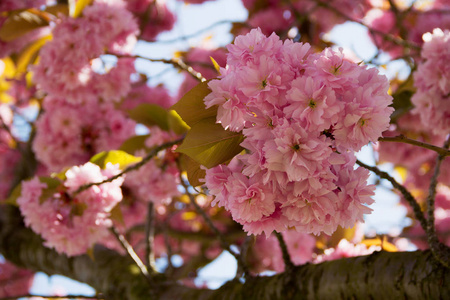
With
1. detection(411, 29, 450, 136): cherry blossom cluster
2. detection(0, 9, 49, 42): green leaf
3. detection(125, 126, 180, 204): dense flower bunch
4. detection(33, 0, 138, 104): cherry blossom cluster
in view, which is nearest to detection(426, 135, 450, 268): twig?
detection(411, 29, 450, 136): cherry blossom cluster

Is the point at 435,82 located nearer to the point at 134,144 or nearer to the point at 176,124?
the point at 176,124

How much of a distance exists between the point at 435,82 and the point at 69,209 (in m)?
1.16

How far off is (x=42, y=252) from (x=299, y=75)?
193 centimetres

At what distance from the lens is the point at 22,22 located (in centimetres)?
190

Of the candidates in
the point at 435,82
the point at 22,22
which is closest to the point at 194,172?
the point at 435,82

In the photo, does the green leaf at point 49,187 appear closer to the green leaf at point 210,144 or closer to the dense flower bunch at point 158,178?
the dense flower bunch at point 158,178

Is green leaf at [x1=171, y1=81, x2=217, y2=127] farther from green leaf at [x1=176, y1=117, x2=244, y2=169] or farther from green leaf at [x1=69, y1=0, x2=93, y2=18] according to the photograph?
green leaf at [x1=69, y1=0, x2=93, y2=18]

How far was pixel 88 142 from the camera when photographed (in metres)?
2.00

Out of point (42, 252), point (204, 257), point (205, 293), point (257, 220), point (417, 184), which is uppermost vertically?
point (257, 220)

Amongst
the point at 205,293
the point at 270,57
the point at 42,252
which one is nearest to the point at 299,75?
the point at 270,57

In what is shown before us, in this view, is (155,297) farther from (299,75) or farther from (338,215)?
(299,75)

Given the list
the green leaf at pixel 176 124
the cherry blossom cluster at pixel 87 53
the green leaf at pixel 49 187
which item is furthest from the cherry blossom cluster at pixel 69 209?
the cherry blossom cluster at pixel 87 53

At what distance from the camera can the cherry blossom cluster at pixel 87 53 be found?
1.66 meters

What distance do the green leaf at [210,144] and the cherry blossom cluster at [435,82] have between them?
0.79 meters
